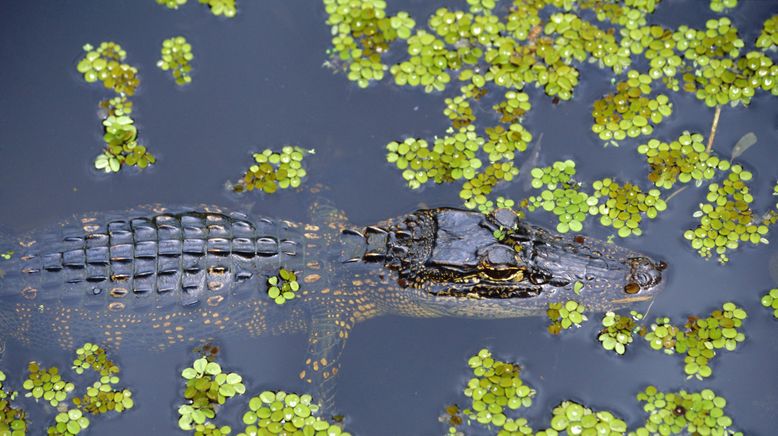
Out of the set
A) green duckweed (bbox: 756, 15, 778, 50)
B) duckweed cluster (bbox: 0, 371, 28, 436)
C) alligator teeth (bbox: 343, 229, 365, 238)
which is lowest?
duckweed cluster (bbox: 0, 371, 28, 436)

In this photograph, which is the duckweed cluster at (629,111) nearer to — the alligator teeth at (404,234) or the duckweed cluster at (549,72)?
the duckweed cluster at (549,72)

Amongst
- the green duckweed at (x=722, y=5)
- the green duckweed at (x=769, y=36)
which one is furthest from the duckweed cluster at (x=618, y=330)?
the green duckweed at (x=722, y=5)

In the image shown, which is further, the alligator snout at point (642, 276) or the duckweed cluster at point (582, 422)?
the alligator snout at point (642, 276)

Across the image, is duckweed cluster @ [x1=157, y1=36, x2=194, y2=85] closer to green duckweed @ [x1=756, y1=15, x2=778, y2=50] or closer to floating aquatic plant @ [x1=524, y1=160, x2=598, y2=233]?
floating aquatic plant @ [x1=524, y1=160, x2=598, y2=233]

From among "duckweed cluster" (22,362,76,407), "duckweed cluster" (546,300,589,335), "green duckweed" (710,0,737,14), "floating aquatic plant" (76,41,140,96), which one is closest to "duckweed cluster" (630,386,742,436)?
"duckweed cluster" (546,300,589,335)

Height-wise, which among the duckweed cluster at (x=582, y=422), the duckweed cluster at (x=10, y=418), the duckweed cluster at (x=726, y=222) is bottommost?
the duckweed cluster at (x=10, y=418)

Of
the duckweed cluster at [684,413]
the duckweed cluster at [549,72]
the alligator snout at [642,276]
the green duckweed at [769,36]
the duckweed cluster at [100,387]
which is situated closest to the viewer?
the duckweed cluster at [684,413]
